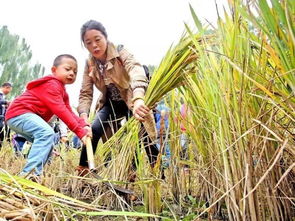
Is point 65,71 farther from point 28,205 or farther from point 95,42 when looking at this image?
point 28,205

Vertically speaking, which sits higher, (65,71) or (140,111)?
(65,71)

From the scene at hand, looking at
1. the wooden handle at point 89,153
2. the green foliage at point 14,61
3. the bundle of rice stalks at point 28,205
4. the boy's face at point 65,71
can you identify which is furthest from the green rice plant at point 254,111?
the green foliage at point 14,61

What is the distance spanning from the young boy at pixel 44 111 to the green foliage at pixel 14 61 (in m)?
18.8

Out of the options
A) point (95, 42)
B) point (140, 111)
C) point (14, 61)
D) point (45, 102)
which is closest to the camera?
point (140, 111)

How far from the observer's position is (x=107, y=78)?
2.18 meters

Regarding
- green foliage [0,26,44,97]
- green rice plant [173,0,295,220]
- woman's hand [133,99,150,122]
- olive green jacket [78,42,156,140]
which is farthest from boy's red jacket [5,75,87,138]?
green foliage [0,26,44,97]

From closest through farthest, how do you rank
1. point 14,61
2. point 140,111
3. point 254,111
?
1. point 254,111
2. point 140,111
3. point 14,61

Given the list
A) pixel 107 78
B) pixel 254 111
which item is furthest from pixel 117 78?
pixel 254 111

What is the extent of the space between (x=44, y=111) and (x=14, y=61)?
19879 mm

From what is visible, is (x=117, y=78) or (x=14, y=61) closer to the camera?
(x=117, y=78)

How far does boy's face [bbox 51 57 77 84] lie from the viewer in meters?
2.42

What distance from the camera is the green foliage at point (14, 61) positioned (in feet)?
66.3

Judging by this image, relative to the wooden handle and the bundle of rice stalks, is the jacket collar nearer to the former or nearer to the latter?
the wooden handle

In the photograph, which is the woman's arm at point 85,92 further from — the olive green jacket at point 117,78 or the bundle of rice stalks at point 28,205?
the bundle of rice stalks at point 28,205
